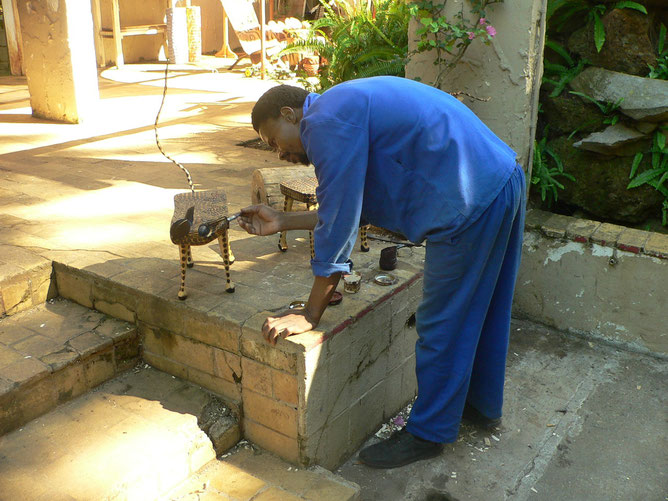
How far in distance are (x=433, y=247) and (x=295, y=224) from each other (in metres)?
0.63

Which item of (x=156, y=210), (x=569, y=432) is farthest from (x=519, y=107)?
(x=156, y=210)

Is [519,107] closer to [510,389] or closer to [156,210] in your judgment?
[510,389]

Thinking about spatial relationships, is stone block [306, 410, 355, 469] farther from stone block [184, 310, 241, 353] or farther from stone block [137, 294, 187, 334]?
stone block [137, 294, 187, 334]

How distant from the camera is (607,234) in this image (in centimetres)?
418

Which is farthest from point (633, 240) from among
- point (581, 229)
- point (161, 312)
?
point (161, 312)

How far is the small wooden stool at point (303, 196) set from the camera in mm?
3615

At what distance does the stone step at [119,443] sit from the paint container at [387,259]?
109 centimetres

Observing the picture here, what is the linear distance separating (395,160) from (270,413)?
1272 millimetres

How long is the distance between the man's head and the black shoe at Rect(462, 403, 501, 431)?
167 cm

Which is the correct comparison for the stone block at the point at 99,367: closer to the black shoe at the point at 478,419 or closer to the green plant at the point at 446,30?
the black shoe at the point at 478,419

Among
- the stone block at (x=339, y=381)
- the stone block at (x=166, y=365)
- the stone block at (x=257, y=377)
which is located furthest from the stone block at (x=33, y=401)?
the stone block at (x=339, y=381)

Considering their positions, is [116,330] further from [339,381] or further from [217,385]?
[339,381]

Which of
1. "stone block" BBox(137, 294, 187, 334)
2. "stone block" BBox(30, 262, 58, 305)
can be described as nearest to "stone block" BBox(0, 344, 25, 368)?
"stone block" BBox(30, 262, 58, 305)

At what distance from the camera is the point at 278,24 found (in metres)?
13.0
